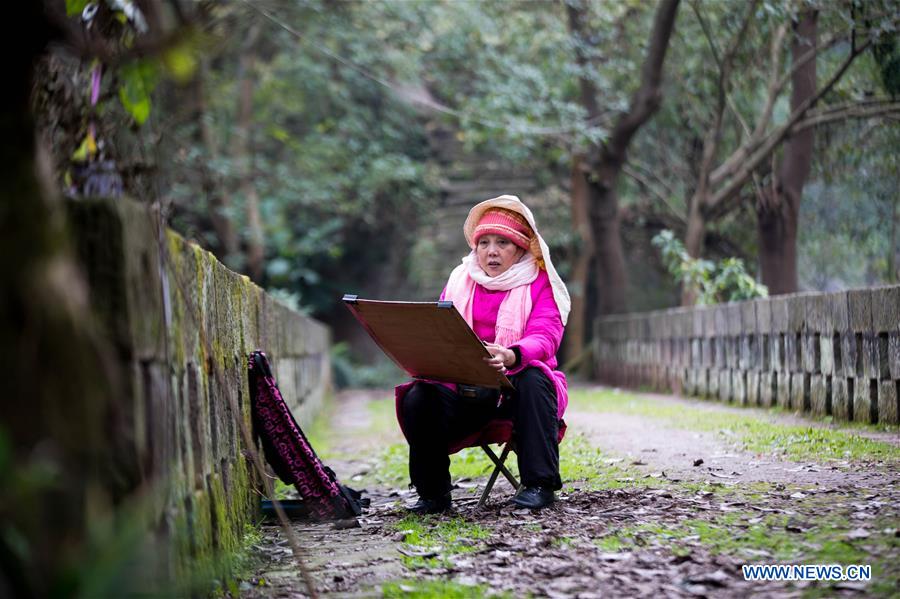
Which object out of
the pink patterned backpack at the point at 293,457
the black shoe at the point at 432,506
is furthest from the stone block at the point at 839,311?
the pink patterned backpack at the point at 293,457

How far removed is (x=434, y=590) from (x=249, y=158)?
16501 millimetres

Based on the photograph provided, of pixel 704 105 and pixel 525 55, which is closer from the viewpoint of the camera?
pixel 704 105

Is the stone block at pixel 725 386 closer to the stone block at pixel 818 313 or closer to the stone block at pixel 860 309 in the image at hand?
the stone block at pixel 818 313

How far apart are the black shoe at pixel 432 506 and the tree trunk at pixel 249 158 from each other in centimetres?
1404

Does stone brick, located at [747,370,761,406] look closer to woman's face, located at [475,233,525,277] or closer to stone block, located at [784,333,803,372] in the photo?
stone block, located at [784,333,803,372]

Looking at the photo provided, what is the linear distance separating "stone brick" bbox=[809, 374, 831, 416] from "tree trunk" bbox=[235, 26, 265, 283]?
12.4 m

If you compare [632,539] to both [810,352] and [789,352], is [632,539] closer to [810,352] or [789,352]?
[810,352]

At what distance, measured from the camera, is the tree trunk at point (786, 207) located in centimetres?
1391

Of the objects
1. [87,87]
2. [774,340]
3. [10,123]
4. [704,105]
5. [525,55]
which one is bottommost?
[774,340]


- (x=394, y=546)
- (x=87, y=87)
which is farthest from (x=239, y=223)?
(x=394, y=546)

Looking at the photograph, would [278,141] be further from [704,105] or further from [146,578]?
[146,578]

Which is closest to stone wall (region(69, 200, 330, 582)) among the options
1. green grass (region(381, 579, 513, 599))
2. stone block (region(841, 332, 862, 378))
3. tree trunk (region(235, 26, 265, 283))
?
green grass (region(381, 579, 513, 599))

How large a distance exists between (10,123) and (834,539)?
3.18m

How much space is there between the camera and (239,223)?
64.7 feet
